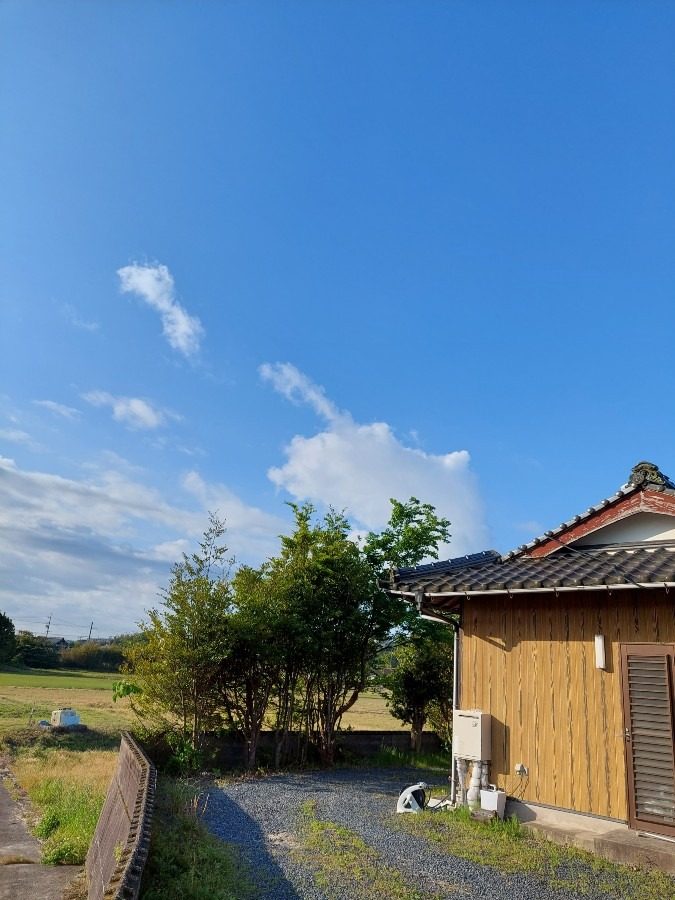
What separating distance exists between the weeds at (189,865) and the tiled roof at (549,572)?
347cm

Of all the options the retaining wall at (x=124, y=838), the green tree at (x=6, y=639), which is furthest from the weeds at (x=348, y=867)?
the green tree at (x=6, y=639)

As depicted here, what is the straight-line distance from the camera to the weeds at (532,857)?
468 cm

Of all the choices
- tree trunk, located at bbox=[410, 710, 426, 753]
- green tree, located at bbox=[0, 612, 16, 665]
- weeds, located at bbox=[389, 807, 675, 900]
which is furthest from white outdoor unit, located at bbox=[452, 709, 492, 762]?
green tree, located at bbox=[0, 612, 16, 665]

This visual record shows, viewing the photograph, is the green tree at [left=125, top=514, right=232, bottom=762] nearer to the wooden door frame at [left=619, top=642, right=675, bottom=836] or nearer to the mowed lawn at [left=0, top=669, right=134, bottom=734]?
the mowed lawn at [left=0, top=669, right=134, bottom=734]

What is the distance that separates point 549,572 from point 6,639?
177ft

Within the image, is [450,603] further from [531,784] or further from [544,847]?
[544,847]

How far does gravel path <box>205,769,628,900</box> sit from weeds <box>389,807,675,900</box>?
0.17 m

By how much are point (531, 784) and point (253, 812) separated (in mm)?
3341

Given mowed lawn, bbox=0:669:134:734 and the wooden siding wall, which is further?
mowed lawn, bbox=0:669:134:734

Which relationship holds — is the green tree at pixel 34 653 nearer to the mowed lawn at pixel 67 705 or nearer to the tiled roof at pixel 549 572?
the mowed lawn at pixel 67 705

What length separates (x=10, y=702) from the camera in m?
21.6

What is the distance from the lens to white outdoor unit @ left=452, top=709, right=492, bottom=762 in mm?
6750

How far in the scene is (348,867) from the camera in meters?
4.93

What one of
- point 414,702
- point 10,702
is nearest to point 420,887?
point 414,702
